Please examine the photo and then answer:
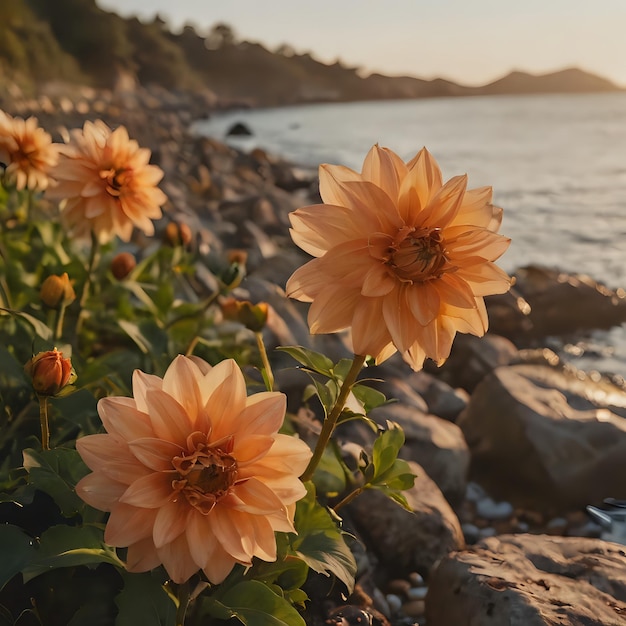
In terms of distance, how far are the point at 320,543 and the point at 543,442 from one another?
5.08 ft

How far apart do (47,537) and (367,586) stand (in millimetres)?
903

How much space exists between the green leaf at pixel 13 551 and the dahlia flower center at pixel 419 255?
0.70 m

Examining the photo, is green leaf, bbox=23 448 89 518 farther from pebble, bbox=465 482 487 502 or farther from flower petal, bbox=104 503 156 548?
pebble, bbox=465 482 487 502

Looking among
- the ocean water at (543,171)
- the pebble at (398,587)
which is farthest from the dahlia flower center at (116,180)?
the ocean water at (543,171)

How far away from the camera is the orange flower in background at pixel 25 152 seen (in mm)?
1990

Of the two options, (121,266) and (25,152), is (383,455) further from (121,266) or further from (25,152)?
(25,152)

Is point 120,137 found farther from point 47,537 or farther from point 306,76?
point 306,76

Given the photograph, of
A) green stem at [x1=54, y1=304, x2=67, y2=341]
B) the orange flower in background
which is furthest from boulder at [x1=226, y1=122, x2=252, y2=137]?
green stem at [x1=54, y1=304, x2=67, y2=341]

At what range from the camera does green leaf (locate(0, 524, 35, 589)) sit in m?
1.01

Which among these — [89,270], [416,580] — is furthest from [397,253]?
[416,580]

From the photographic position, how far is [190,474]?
2.82ft

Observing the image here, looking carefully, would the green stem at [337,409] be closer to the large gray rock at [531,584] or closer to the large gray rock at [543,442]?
the large gray rock at [531,584]

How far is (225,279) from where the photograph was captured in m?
1.83

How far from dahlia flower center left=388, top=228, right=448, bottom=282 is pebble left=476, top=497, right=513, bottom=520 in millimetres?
1698
